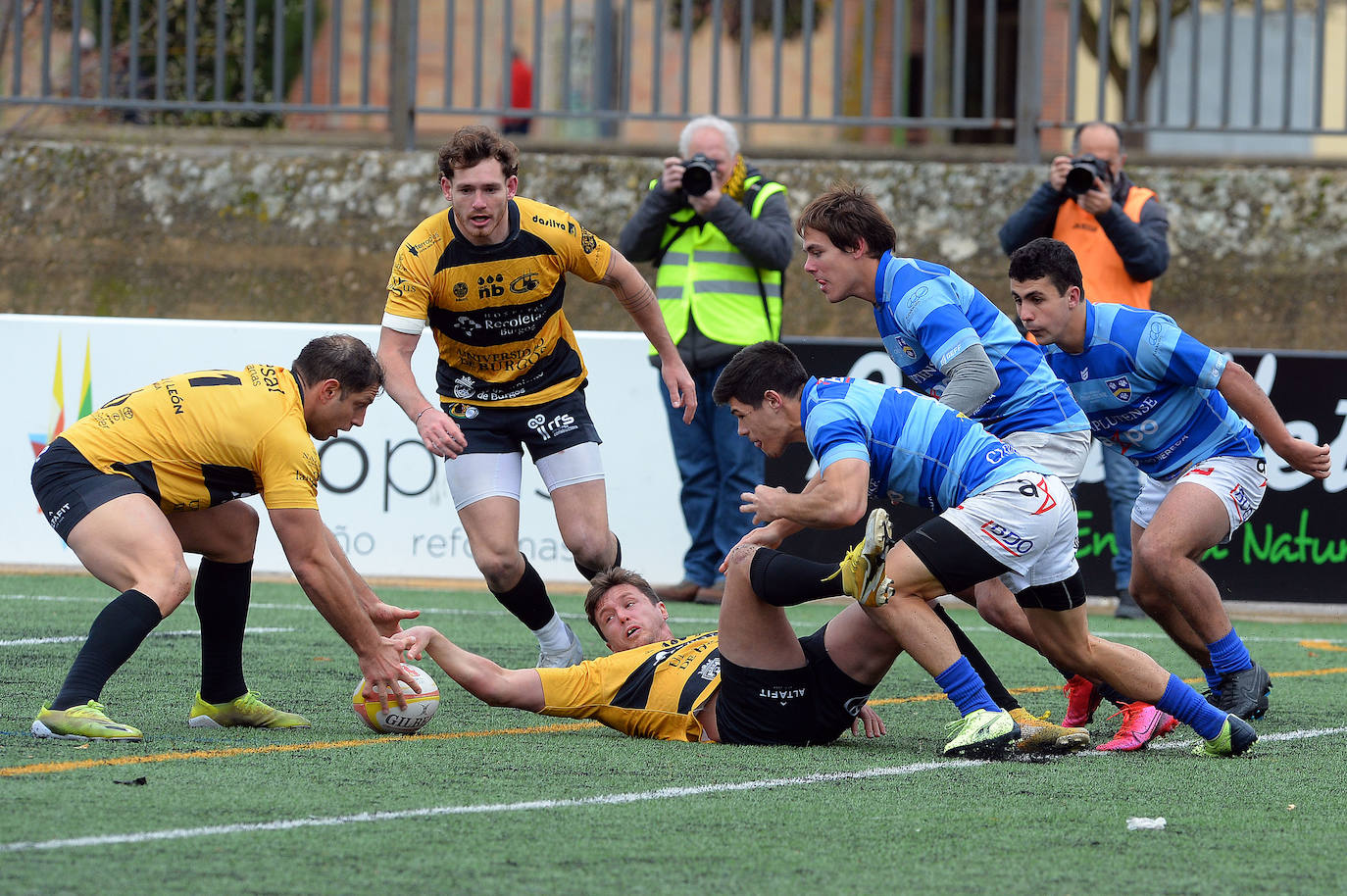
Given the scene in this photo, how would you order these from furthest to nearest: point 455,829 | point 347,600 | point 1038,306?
point 1038,306
point 347,600
point 455,829

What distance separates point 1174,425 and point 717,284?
3853 mm

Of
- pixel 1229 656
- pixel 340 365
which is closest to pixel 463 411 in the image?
pixel 340 365

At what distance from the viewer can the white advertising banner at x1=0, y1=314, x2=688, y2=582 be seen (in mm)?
10180

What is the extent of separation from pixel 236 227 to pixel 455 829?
31.4 ft

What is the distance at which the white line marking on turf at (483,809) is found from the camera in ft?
12.1

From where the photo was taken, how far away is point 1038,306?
5.98m

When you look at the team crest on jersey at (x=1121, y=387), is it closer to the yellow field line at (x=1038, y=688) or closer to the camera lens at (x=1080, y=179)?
the yellow field line at (x=1038, y=688)

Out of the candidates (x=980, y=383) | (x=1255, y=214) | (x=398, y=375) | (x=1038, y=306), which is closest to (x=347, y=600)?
(x=398, y=375)

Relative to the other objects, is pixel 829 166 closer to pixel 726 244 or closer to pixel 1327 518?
pixel 726 244

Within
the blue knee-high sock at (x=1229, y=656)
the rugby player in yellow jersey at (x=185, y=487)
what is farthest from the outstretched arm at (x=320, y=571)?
the blue knee-high sock at (x=1229, y=656)

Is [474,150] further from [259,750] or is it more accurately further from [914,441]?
[259,750]

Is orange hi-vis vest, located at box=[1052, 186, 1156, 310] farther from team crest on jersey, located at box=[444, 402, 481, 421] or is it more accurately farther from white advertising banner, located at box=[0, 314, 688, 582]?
team crest on jersey, located at box=[444, 402, 481, 421]

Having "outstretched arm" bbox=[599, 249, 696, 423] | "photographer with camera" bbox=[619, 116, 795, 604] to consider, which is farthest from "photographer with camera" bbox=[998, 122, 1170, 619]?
"outstretched arm" bbox=[599, 249, 696, 423]

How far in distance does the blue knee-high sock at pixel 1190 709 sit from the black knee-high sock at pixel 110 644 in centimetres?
297
